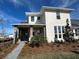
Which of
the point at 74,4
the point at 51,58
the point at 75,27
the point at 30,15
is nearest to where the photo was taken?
the point at 51,58

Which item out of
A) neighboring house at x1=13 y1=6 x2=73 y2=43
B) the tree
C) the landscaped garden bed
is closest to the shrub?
neighboring house at x1=13 y1=6 x2=73 y2=43

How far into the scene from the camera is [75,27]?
23219mm

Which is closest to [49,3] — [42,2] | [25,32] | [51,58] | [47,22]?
[42,2]

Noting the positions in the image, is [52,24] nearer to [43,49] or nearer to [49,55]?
[43,49]

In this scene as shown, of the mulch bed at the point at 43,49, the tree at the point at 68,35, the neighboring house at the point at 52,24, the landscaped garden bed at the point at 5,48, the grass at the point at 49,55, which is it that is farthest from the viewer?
the neighboring house at the point at 52,24

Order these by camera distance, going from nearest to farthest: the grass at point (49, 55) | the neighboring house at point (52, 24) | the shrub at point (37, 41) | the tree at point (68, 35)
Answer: the grass at point (49, 55) → the shrub at point (37, 41) → the tree at point (68, 35) → the neighboring house at point (52, 24)

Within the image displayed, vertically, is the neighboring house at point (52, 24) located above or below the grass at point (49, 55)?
above

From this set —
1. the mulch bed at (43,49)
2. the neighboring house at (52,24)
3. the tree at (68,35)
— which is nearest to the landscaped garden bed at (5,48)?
the mulch bed at (43,49)

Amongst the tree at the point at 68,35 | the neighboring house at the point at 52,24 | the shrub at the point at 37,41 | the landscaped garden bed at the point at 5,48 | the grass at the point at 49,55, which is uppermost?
the neighboring house at the point at 52,24

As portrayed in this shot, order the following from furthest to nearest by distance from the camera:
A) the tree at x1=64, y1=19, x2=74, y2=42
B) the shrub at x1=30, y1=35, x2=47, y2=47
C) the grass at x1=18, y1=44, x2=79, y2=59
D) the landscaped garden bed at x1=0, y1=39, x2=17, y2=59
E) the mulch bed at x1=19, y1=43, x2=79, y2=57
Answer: the tree at x1=64, y1=19, x2=74, y2=42
the shrub at x1=30, y1=35, x2=47, y2=47
the mulch bed at x1=19, y1=43, x2=79, y2=57
the landscaped garden bed at x1=0, y1=39, x2=17, y2=59
the grass at x1=18, y1=44, x2=79, y2=59

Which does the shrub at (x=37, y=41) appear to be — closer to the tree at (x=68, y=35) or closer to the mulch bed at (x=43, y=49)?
the mulch bed at (x=43, y=49)

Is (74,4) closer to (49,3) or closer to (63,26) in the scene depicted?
(49,3)

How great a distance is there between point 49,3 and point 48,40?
34.0ft

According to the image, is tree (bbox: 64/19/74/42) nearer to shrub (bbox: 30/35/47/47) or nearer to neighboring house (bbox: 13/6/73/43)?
neighboring house (bbox: 13/6/73/43)
